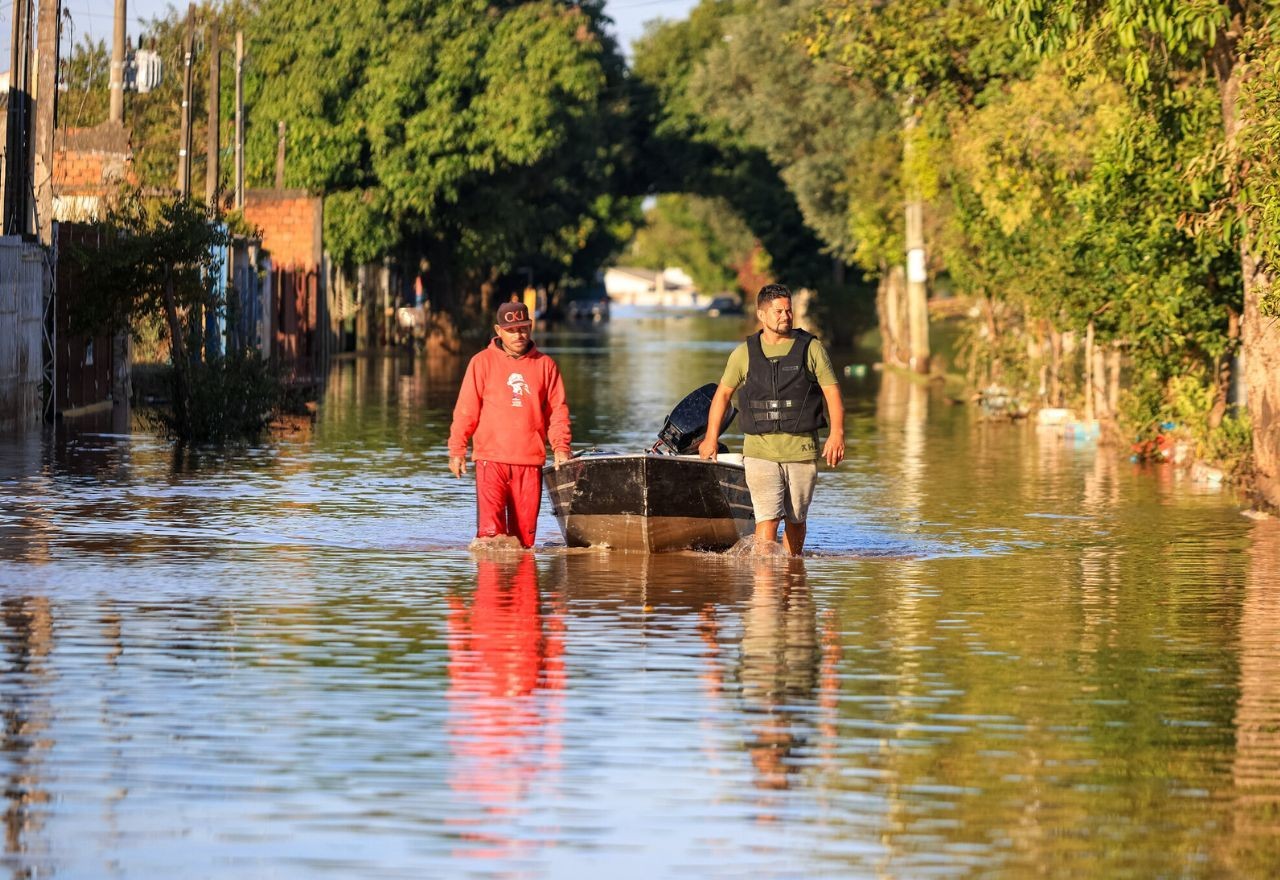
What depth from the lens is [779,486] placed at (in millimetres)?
16562

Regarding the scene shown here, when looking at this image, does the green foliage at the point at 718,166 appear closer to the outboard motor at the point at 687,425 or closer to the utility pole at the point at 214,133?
the utility pole at the point at 214,133

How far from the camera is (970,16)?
32.2 m

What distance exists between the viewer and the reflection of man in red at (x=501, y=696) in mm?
9078

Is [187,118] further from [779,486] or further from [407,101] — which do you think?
[779,486]

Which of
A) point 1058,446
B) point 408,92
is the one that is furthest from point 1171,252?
point 408,92

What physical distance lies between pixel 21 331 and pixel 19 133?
7.78ft

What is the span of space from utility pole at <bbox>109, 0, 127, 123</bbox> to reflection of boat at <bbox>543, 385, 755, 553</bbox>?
25.2 meters

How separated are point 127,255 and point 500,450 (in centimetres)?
1410

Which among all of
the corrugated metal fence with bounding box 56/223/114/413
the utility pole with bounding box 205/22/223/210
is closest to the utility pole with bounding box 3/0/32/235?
the corrugated metal fence with bounding box 56/223/114/413

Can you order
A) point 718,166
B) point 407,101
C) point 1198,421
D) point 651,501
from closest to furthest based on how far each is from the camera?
1. point 651,501
2. point 1198,421
3. point 407,101
4. point 718,166

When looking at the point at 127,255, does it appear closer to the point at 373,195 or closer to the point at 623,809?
the point at 623,809

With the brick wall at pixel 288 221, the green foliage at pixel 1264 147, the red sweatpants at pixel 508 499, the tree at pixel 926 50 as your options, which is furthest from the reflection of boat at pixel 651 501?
the brick wall at pixel 288 221

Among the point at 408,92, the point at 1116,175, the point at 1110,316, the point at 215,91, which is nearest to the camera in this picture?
the point at 1116,175

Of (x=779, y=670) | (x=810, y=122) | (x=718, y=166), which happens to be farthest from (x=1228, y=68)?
(x=718, y=166)
